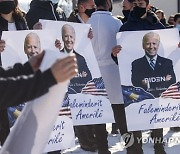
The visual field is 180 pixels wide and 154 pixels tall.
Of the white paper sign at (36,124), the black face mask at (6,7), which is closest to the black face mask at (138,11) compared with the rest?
the black face mask at (6,7)

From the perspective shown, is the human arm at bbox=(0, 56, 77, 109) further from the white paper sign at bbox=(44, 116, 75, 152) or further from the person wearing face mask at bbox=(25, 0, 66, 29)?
the person wearing face mask at bbox=(25, 0, 66, 29)

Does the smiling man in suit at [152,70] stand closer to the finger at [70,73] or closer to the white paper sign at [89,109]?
the white paper sign at [89,109]

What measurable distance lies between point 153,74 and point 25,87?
3019 millimetres

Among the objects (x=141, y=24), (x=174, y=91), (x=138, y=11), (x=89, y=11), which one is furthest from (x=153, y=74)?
(x=89, y=11)

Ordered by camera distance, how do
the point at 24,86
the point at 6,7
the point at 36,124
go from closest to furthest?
the point at 24,86
the point at 36,124
the point at 6,7

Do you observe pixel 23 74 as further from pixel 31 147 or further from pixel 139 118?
pixel 139 118

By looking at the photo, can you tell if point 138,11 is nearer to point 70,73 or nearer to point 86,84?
point 86,84

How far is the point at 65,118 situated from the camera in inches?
204

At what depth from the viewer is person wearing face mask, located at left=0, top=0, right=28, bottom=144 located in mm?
5082

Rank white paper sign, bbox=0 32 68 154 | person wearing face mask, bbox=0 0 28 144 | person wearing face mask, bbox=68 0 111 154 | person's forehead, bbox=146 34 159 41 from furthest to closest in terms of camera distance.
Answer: person wearing face mask, bbox=68 0 111 154, person's forehead, bbox=146 34 159 41, person wearing face mask, bbox=0 0 28 144, white paper sign, bbox=0 32 68 154

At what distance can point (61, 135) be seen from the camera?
518 cm

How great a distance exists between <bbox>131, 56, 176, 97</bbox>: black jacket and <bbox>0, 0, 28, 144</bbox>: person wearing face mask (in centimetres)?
114

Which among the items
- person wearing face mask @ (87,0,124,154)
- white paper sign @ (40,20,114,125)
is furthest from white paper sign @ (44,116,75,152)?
person wearing face mask @ (87,0,124,154)

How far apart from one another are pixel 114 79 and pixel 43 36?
3.67 feet
